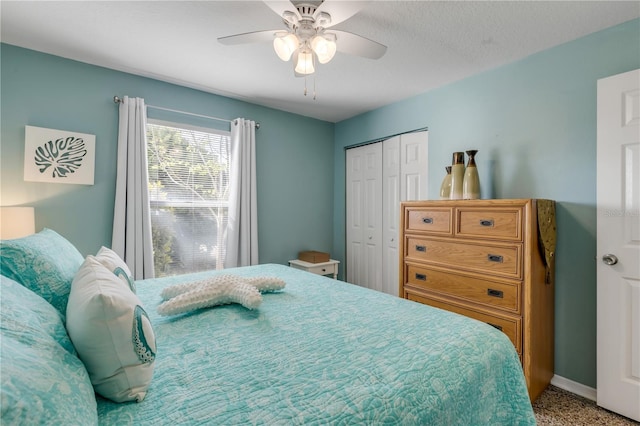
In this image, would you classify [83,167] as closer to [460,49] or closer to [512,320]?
[460,49]

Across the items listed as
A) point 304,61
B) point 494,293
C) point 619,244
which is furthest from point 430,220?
point 304,61

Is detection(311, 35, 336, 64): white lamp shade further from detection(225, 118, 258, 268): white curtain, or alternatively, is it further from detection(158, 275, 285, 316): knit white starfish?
detection(225, 118, 258, 268): white curtain

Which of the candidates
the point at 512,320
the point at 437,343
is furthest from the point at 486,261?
the point at 437,343

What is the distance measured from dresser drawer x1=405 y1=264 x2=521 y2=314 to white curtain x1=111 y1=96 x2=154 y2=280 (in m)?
2.35

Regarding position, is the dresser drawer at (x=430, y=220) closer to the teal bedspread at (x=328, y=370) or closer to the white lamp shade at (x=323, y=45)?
the teal bedspread at (x=328, y=370)

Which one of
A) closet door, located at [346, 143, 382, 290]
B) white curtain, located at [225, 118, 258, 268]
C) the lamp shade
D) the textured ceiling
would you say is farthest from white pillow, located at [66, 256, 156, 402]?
closet door, located at [346, 143, 382, 290]

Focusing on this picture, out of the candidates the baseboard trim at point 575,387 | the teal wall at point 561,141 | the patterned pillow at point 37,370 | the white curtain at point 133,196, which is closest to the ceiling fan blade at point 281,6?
the patterned pillow at point 37,370

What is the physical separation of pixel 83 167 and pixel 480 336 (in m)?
3.04

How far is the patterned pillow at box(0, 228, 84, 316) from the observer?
0.98m

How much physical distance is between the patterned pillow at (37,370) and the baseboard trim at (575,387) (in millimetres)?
2853

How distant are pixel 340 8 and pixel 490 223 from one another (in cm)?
167

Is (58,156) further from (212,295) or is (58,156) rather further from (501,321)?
(501,321)

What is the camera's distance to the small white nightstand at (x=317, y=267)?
3.62m

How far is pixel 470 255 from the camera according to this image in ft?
7.39
